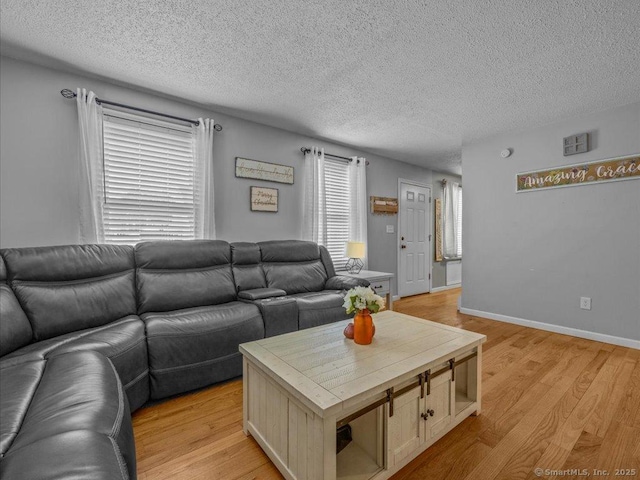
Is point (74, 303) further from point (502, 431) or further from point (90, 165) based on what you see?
point (502, 431)

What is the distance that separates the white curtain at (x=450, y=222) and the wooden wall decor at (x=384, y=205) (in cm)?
157

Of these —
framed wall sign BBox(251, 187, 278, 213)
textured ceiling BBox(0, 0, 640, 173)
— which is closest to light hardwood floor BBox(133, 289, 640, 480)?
framed wall sign BBox(251, 187, 278, 213)

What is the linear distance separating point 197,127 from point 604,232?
171 inches

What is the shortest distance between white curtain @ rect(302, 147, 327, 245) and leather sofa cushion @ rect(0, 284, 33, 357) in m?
2.62

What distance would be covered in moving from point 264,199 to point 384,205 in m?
2.15

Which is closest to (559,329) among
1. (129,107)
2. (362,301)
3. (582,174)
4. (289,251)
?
(582,174)

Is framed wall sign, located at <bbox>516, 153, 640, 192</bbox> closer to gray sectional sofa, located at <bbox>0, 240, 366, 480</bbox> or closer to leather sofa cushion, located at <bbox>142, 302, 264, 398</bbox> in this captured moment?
gray sectional sofa, located at <bbox>0, 240, 366, 480</bbox>

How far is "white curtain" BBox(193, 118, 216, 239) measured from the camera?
9.81ft

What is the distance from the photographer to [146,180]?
108 inches

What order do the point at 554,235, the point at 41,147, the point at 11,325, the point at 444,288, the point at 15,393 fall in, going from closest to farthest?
1. the point at 15,393
2. the point at 11,325
3. the point at 41,147
4. the point at 554,235
5. the point at 444,288

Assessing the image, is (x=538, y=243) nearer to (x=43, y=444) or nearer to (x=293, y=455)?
(x=293, y=455)

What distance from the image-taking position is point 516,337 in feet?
10.5

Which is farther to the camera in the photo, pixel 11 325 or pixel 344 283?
pixel 344 283

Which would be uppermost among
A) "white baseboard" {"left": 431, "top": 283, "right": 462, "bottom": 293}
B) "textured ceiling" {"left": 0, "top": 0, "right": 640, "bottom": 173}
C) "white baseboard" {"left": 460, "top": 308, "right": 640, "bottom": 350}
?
"textured ceiling" {"left": 0, "top": 0, "right": 640, "bottom": 173}
